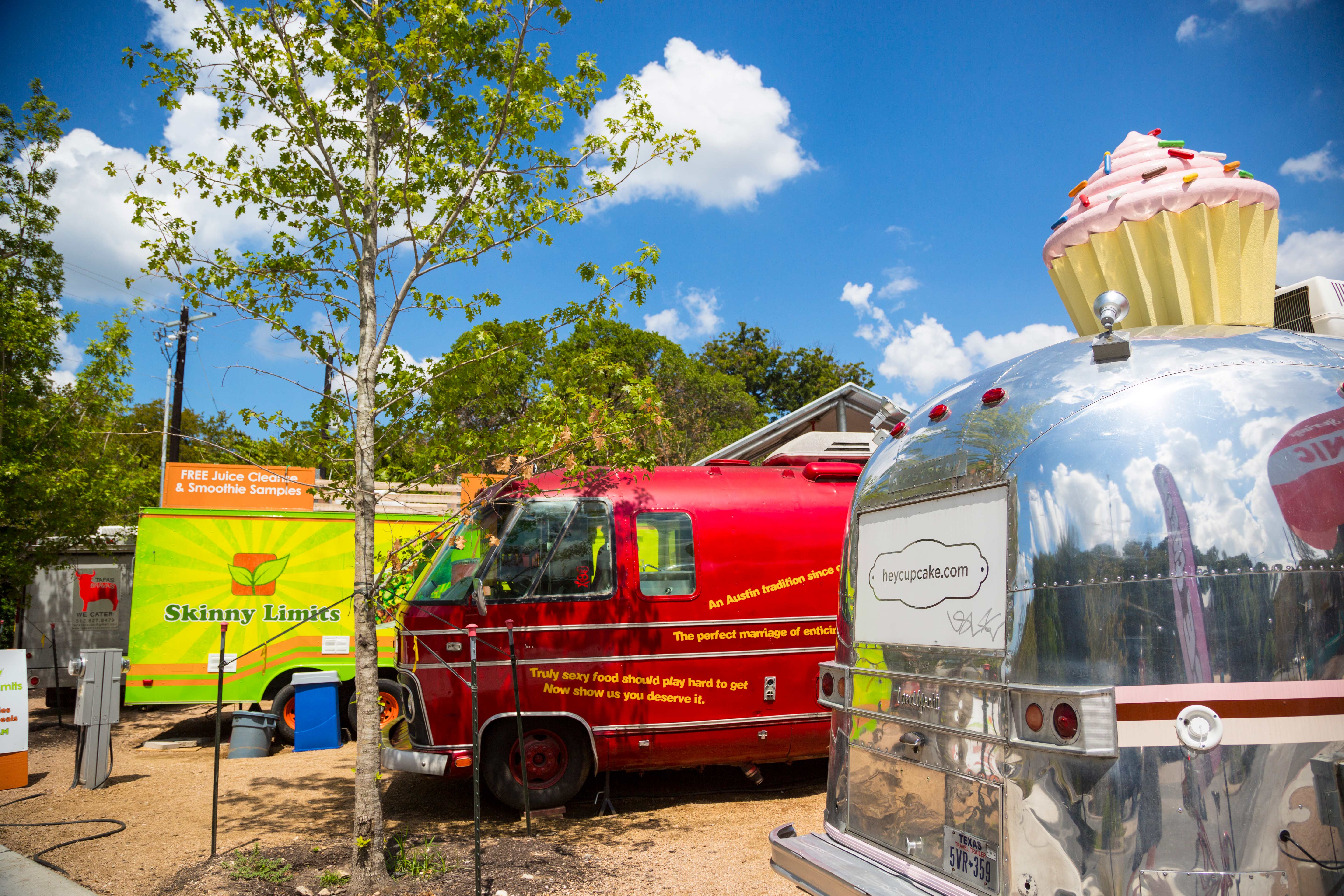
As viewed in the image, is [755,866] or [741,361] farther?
[741,361]

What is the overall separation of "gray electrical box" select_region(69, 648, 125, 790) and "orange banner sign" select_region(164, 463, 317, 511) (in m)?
10.8

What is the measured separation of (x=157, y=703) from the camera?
10.1 metres

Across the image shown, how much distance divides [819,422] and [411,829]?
14316mm

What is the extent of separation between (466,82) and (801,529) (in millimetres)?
4509

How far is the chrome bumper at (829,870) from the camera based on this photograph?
357 cm

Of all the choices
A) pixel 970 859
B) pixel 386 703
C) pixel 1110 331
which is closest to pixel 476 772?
pixel 970 859

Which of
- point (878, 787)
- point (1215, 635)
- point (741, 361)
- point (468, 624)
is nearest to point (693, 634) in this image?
point (468, 624)

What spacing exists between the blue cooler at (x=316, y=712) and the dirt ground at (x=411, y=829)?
0.29 meters

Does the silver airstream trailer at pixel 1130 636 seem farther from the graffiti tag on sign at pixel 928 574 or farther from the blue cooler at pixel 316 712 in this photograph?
the blue cooler at pixel 316 712

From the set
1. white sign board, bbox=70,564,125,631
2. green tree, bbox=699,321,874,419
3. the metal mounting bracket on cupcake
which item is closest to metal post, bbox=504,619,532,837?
the metal mounting bracket on cupcake

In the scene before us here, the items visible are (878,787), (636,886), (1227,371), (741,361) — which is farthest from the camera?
(741,361)

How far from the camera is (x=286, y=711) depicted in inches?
404

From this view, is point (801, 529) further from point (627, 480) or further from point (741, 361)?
point (741, 361)

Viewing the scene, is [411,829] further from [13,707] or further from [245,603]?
[245,603]
